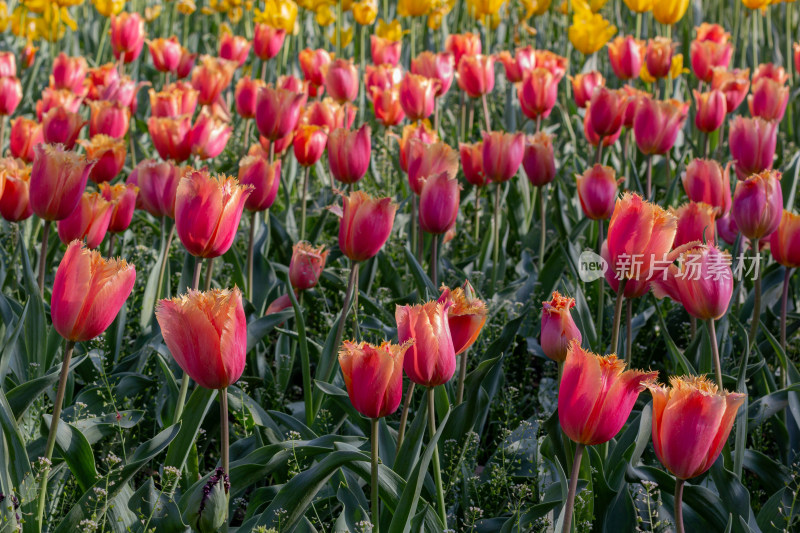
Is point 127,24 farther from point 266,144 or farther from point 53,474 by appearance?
point 53,474

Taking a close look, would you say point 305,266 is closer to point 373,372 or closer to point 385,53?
point 373,372

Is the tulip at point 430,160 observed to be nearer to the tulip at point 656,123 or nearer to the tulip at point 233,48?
the tulip at point 656,123

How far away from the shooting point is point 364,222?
5.48ft

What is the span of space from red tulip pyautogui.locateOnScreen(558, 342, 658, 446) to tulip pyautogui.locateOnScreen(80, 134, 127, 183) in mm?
1599

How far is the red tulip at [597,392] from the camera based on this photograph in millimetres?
1125

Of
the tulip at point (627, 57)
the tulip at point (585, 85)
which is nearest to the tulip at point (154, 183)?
the tulip at point (585, 85)

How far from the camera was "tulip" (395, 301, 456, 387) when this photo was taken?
49.1 inches

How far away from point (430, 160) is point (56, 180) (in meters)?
0.91

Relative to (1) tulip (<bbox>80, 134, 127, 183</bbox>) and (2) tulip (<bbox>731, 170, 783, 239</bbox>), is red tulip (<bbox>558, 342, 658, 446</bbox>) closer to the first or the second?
(2) tulip (<bbox>731, 170, 783, 239</bbox>)

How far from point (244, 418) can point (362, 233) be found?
0.43m

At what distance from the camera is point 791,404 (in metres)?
1.79

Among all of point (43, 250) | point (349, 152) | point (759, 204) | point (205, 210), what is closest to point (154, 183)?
point (43, 250)

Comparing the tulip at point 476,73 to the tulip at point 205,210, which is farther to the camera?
the tulip at point 476,73

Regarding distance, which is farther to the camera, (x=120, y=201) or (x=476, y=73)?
(x=476, y=73)
